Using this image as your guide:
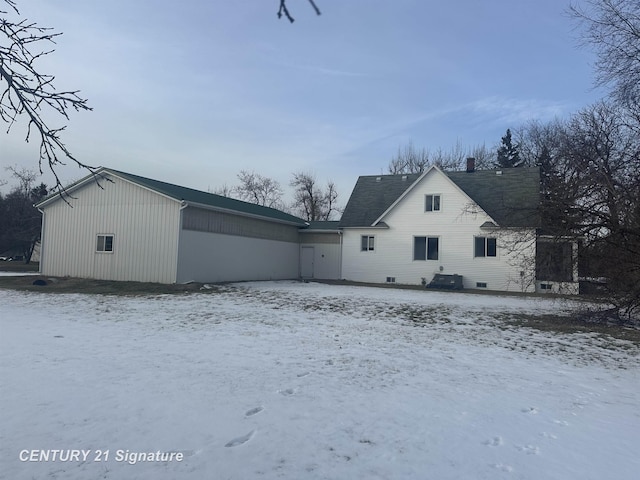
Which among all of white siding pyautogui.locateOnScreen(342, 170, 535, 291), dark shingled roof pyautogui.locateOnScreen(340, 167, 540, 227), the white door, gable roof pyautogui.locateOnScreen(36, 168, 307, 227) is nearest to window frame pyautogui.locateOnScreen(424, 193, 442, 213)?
white siding pyautogui.locateOnScreen(342, 170, 535, 291)

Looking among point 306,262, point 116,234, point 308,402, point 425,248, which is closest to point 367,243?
point 425,248

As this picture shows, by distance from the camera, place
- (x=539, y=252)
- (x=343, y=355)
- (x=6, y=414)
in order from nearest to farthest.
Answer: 1. (x=6, y=414)
2. (x=343, y=355)
3. (x=539, y=252)

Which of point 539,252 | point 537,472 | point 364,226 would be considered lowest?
point 537,472

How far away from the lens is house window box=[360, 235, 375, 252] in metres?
28.4

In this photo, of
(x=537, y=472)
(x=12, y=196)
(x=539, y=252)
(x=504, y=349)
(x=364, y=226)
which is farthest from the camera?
(x=12, y=196)

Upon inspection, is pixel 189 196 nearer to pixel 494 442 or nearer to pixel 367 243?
pixel 367 243

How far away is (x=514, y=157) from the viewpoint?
4825cm

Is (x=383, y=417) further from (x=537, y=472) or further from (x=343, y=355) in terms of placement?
(x=343, y=355)

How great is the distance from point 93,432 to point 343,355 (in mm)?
4425

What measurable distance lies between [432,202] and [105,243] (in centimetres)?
1745

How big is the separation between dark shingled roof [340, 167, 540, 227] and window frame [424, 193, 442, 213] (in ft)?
5.97

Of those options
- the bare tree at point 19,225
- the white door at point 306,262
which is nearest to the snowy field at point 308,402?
the white door at point 306,262

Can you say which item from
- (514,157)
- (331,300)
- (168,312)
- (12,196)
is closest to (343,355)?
(168,312)

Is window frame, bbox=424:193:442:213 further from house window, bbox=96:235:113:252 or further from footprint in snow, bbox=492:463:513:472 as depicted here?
footprint in snow, bbox=492:463:513:472
